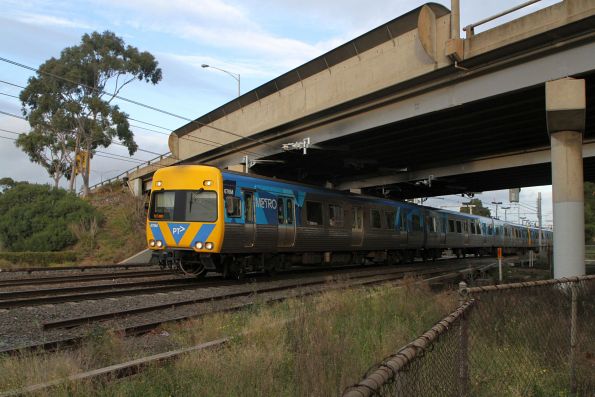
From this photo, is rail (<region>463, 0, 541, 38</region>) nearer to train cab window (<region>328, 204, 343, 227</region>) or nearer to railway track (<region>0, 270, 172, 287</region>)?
train cab window (<region>328, 204, 343, 227</region>)

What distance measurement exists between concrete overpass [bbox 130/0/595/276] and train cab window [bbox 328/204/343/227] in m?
2.54

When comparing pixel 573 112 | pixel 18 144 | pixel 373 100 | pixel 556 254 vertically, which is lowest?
pixel 556 254

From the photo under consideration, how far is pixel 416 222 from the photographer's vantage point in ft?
86.5

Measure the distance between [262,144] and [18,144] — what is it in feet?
107

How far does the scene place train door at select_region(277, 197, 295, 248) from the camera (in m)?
16.2

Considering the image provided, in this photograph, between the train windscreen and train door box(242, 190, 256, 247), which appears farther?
train door box(242, 190, 256, 247)

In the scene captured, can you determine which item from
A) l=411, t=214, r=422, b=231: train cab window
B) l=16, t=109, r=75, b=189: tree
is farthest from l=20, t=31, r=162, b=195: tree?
l=411, t=214, r=422, b=231: train cab window

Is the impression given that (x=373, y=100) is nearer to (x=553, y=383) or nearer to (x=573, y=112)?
(x=573, y=112)

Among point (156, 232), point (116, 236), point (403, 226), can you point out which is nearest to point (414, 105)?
point (156, 232)

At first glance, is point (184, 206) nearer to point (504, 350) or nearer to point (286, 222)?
point (286, 222)

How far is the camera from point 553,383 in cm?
525

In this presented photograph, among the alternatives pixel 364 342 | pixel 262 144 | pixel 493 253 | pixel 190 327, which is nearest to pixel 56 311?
pixel 190 327

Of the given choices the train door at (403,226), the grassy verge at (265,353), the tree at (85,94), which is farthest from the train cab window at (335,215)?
the tree at (85,94)

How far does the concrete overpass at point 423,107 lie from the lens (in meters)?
12.4
